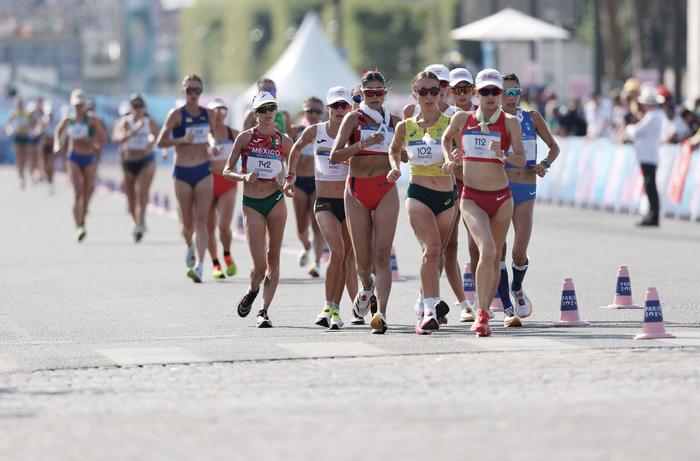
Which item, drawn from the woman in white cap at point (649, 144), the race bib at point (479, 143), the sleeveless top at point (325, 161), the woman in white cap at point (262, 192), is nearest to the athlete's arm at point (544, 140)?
the race bib at point (479, 143)

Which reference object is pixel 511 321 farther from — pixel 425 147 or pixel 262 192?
pixel 262 192

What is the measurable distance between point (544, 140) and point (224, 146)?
5.78 meters

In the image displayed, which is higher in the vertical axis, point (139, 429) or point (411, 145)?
point (411, 145)

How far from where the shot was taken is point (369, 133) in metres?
13.7

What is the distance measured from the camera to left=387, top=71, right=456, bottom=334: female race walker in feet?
44.1

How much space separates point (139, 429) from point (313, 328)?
15.9 feet

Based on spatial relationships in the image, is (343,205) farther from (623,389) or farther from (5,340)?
(623,389)

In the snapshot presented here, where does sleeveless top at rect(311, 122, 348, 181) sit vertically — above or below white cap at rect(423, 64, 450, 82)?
below

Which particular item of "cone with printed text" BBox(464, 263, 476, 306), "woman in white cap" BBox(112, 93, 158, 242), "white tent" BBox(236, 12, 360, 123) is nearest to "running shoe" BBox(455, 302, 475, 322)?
"cone with printed text" BBox(464, 263, 476, 306)

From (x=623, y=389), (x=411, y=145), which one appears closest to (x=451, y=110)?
(x=411, y=145)

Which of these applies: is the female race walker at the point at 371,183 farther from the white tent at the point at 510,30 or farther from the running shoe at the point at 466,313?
the white tent at the point at 510,30

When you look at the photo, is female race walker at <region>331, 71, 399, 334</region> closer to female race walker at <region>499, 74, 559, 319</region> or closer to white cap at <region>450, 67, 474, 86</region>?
white cap at <region>450, 67, 474, 86</region>

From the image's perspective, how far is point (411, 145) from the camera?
13.5 metres

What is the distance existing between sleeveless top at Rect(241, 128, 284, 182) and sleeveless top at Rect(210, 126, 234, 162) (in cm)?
420
